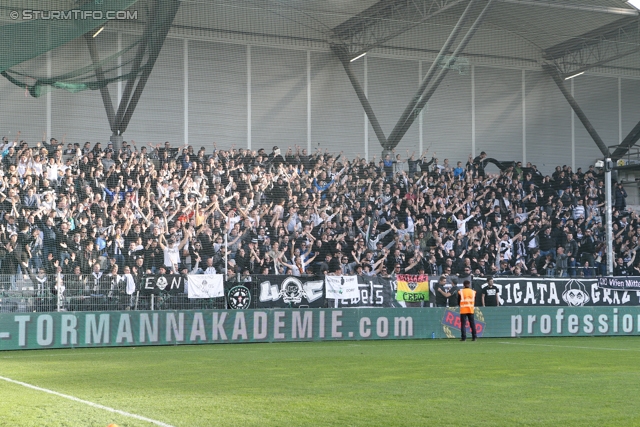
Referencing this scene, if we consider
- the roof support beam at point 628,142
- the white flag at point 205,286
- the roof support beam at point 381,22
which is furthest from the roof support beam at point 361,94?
the white flag at point 205,286

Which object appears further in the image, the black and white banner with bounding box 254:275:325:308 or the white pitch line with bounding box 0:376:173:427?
the black and white banner with bounding box 254:275:325:308

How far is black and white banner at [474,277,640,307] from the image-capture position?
24625 millimetres

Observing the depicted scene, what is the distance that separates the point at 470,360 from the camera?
50.6 ft

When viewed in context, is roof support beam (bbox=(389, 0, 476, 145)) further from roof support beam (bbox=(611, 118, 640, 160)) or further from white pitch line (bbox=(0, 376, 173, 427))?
white pitch line (bbox=(0, 376, 173, 427))

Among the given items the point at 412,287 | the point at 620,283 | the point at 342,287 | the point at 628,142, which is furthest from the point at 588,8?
the point at 342,287

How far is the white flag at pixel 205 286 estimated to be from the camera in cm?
2069

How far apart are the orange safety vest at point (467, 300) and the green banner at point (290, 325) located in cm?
207

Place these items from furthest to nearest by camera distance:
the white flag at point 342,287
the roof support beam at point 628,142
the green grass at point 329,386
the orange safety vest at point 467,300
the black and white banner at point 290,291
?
the roof support beam at point 628,142
the white flag at point 342,287
the black and white banner at point 290,291
the orange safety vest at point 467,300
the green grass at point 329,386

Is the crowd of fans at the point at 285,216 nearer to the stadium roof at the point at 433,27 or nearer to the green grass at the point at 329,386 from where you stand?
the green grass at the point at 329,386

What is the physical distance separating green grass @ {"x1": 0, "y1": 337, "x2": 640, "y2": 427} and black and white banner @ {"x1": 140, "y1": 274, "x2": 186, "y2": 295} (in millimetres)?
1787

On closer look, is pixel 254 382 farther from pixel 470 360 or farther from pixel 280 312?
pixel 280 312

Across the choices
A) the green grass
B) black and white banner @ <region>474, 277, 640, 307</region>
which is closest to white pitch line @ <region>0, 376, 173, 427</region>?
the green grass

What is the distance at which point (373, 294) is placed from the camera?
75.2ft

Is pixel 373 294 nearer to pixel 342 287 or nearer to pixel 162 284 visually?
pixel 342 287
